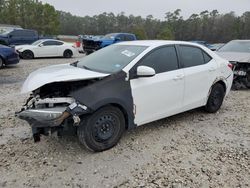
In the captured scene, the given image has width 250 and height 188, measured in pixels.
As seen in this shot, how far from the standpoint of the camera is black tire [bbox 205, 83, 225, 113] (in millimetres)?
5514

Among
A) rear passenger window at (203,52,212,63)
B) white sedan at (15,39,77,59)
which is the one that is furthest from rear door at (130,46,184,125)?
white sedan at (15,39,77,59)

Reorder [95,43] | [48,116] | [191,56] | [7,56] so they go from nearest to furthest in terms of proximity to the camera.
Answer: [48,116] → [191,56] → [7,56] → [95,43]

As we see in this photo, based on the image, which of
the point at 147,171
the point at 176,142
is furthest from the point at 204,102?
the point at 147,171

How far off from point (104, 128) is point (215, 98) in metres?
2.83

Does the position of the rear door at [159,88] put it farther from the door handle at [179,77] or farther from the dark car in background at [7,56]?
the dark car in background at [7,56]

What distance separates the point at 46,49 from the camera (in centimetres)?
1602

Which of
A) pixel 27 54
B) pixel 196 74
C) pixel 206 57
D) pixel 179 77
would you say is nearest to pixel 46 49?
pixel 27 54

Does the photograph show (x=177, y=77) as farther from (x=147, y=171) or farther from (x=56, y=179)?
(x=56, y=179)

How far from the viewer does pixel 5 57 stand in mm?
10891

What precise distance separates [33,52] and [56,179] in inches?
530

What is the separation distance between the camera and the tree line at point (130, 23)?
4641 cm

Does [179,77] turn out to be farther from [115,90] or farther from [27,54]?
[27,54]

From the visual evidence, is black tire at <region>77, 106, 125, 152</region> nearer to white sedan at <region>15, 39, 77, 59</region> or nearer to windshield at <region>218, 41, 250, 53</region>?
windshield at <region>218, 41, 250, 53</region>

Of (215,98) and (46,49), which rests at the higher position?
(46,49)
